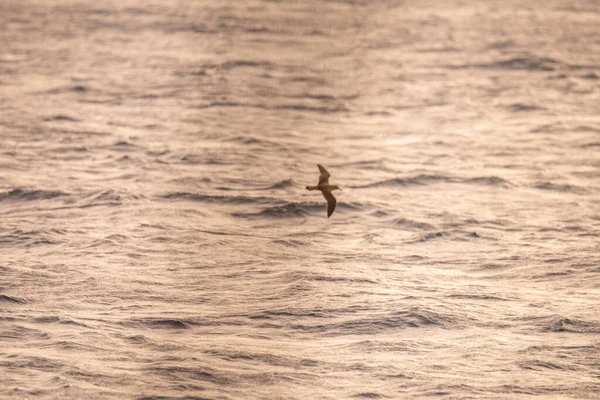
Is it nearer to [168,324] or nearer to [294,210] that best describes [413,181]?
[294,210]


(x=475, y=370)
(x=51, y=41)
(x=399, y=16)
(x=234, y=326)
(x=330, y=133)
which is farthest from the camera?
(x=399, y=16)

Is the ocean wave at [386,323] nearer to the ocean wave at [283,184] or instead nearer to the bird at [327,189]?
the bird at [327,189]

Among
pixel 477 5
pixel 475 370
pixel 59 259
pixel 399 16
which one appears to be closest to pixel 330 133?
pixel 59 259

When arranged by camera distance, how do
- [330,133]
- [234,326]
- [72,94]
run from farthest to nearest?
1. [72,94]
2. [330,133]
3. [234,326]

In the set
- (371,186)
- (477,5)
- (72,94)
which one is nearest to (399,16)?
(477,5)

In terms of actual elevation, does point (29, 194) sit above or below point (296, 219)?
above

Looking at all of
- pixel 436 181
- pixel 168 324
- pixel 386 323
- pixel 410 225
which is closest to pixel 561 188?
pixel 436 181

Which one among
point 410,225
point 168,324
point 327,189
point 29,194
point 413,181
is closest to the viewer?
point 327,189

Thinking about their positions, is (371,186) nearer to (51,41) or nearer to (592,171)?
(592,171)

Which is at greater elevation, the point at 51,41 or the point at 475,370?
the point at 51,41

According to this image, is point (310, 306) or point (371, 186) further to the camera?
point (371, 186)
